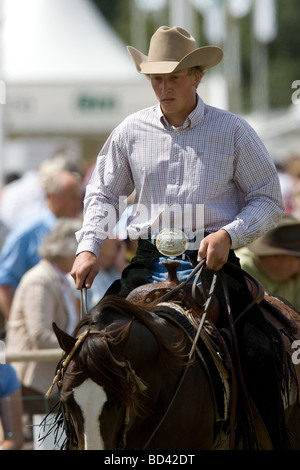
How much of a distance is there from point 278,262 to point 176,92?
2900 millimetres

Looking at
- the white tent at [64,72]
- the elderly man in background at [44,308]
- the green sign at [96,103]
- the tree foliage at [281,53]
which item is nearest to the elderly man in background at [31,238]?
the elderly man in background at [44,308]

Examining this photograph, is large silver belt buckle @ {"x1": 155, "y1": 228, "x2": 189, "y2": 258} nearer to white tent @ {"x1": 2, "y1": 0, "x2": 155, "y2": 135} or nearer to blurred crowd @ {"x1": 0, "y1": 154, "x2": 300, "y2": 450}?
blurred crowd @ {"x1": 0, "y1": 154, "x2": 300, "y2": 450}

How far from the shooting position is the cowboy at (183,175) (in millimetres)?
4965

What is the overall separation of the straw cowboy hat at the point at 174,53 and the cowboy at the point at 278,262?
8.93ft

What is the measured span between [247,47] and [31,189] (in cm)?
5899

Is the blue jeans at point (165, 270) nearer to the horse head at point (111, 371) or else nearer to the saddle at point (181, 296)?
the saddle at point (181, 296)

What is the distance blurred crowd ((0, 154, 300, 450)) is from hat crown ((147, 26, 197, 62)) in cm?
264

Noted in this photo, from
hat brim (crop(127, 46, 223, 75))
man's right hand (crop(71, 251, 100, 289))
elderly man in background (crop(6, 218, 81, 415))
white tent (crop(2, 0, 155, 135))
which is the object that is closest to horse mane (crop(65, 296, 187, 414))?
man's right hand (crop(71, 251, 100, 289))

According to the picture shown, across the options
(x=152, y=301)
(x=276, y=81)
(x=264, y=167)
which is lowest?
(x=276, y=81)

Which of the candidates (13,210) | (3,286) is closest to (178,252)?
(3,286)

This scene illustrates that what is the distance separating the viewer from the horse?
4.05 m

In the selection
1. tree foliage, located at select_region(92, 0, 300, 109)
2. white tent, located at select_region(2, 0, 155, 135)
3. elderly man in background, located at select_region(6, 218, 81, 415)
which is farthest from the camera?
tree foliage, located at select_region(92, 0, 300, 109)

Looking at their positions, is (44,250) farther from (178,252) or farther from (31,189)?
(31,189)

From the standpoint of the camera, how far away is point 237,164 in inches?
199
